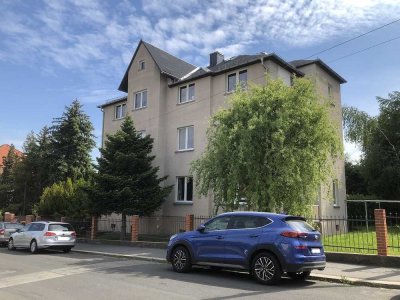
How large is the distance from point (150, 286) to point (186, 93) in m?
17.4

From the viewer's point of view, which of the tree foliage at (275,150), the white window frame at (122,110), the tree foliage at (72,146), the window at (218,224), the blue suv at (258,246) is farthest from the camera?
the tree foliage at (72,146)

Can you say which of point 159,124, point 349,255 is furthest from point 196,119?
point 349,255

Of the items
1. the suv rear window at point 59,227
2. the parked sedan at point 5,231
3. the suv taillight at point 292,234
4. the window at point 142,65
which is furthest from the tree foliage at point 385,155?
the parked sedan at point 5,231

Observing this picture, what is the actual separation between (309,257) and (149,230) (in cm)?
1662

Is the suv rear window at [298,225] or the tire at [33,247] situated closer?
the suv rear window at [298,225]

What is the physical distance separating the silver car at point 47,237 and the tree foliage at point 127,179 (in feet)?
11.3

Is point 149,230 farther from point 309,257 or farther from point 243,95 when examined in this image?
point 309,257

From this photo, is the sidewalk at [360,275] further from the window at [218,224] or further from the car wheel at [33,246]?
the car wheel at [33,246]

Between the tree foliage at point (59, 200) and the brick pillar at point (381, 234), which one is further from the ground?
the tree foliage at point (59, 200)

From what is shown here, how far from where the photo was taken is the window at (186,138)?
2506 centimetres

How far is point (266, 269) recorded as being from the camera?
9.84m

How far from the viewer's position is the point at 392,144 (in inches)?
1212

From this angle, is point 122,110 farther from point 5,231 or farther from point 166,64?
point 5,231

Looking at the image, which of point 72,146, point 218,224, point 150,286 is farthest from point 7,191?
point 150,286
